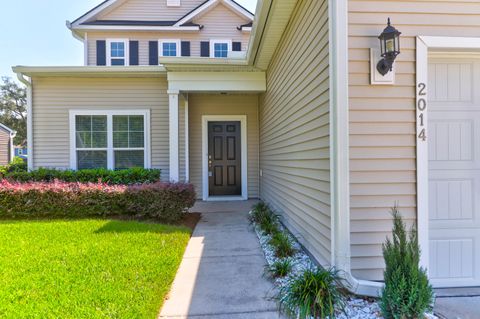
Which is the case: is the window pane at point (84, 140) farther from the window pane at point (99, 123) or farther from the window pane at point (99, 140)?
the window pane at point (99, 123)

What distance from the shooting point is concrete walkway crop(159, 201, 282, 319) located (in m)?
2.32

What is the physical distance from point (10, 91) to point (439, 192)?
132 ft

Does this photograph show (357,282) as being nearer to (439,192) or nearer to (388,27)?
(439,192)

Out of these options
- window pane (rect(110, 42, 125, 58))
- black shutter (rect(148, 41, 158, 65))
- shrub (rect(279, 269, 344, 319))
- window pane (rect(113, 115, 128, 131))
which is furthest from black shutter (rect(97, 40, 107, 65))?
shrub (rect(279, 269, 344, 319))

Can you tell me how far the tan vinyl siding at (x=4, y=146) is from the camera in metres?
21.5

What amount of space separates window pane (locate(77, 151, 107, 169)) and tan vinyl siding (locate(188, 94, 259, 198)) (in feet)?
6.85

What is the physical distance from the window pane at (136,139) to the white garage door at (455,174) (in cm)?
605

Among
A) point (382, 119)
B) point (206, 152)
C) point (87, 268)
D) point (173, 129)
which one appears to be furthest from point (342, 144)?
point (206, 152)

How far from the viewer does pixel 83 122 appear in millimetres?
6918

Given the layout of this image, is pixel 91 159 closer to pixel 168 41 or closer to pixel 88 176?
pixel 88 176

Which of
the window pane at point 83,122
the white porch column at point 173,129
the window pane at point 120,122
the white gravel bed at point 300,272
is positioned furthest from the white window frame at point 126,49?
the white gravel bed at point 300,272

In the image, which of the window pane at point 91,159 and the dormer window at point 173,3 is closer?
the window pane at point 91,159

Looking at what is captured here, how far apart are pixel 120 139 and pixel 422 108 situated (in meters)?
6.32

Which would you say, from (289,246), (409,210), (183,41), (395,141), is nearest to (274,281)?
(289,246)
